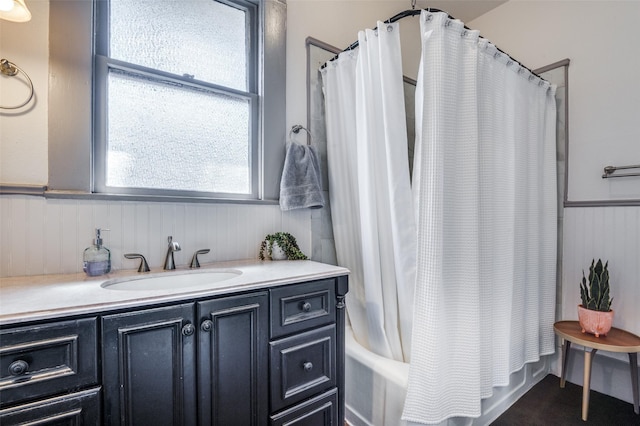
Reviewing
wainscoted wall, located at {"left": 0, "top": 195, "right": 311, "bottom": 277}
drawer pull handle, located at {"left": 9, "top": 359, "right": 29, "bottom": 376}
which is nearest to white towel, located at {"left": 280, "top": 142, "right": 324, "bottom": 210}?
wainscoted wall, located at {"left": 0, "top": 195, "right": 311, "bottom": 277}

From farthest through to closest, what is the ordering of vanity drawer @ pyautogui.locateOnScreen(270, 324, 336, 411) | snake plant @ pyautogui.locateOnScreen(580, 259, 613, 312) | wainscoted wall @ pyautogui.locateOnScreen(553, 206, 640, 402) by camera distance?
1. wainscoted wall @ pyautogui.locateOnScreen(553, 206, 640, 402)
2. snake plant @ pyautogui.locateOnScreen(580, 259, 613, 312)
3. vanity drawer @ pyautogui.locateOnScreen(270, 324, 336, 411)

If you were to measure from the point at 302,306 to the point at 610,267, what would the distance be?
2.04m

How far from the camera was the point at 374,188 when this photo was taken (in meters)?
1.50

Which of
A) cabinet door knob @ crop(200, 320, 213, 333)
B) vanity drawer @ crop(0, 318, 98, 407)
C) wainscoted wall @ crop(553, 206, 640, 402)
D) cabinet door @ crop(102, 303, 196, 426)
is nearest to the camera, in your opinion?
vanity drawer @ crop(0, 318, 98, 407)

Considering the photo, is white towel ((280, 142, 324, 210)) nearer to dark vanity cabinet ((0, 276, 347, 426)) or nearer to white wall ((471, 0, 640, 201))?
dark vanity cabinet ((0, 276, 347, 426))

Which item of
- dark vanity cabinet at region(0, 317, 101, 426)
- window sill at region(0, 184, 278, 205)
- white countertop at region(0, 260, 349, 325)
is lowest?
dark vanity cabinet at region(0, 317, 101, 426)

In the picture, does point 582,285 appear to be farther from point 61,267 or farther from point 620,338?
point 61,267

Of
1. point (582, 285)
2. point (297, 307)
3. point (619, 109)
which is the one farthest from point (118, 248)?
point (619, 109)

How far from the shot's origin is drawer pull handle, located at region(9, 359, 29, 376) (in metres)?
0.68

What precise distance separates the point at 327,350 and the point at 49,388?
85 cm

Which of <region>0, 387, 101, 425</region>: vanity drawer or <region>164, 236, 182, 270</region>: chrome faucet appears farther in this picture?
<region>164, 236, 182, 270</region>: chrome faucet

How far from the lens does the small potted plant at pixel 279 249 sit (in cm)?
155

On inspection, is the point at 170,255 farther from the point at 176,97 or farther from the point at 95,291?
the point at 176,97

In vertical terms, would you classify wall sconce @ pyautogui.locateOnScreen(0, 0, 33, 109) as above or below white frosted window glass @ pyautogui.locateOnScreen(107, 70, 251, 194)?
above
